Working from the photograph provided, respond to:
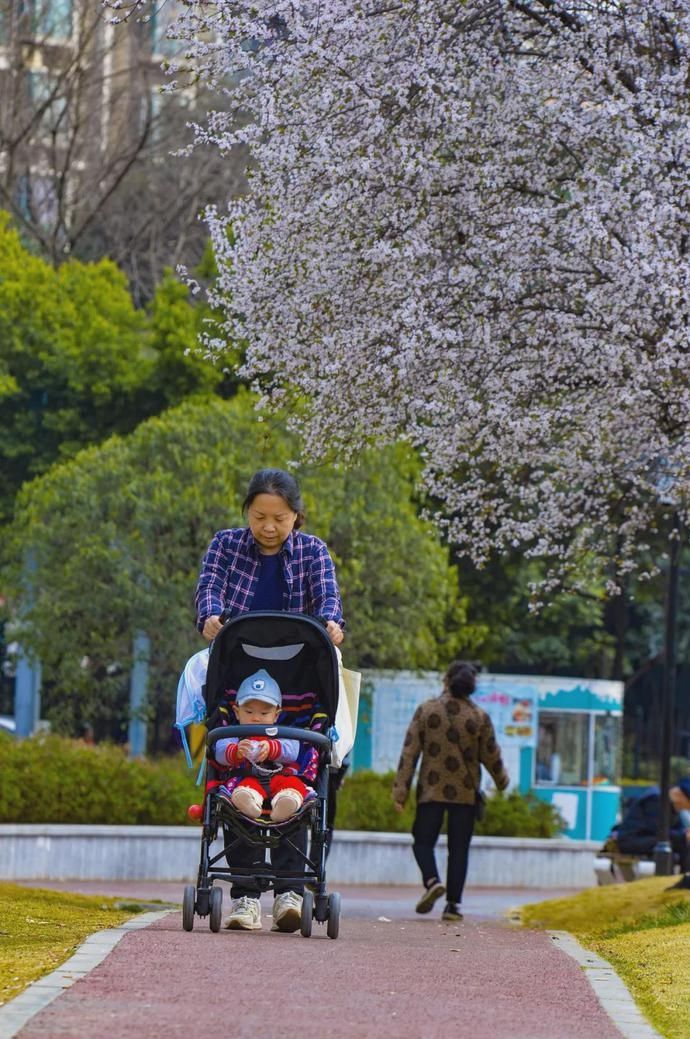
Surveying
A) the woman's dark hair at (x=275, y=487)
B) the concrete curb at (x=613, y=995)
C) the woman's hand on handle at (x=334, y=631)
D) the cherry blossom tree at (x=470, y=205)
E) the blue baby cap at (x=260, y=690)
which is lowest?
the concrete curb at (x=613, y=995)

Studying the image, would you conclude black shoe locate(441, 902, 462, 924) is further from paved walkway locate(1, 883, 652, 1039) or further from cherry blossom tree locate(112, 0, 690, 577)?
paved walkway locate(1, 883, 652, 1039)

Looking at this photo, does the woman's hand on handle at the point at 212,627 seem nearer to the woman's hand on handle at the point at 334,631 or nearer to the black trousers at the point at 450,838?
the woman's hand on handle at the point at 334,631

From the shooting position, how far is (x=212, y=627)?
8672 millimetres

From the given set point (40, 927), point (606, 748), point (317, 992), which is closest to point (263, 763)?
point (40, 927)

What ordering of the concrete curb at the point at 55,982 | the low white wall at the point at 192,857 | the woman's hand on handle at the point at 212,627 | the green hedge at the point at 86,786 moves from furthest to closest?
the green hedge at the point at 86,786, the low white wall at the point at 192,857, the woman's hand on handle at the point at 212,627, the concrete curb at the point at 55,982

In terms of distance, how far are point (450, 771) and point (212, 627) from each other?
5375 millimetres

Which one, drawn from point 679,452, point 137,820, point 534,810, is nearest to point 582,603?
point 534,810

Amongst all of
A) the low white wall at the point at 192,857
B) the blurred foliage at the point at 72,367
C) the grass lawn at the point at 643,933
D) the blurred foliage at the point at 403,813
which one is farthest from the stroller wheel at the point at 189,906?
the blurred foliage at the point at 72,367

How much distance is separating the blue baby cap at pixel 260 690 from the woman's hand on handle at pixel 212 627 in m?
0.24

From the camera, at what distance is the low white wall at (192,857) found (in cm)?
2025

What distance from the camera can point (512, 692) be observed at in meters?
29.1

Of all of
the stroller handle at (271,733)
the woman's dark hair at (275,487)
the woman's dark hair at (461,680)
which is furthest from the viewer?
the woman's dark hair at (461,680)

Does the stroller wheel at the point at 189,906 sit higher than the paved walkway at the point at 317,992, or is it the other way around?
the stroller wheel at the point at 189,906

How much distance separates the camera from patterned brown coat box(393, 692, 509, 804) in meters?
13.7
